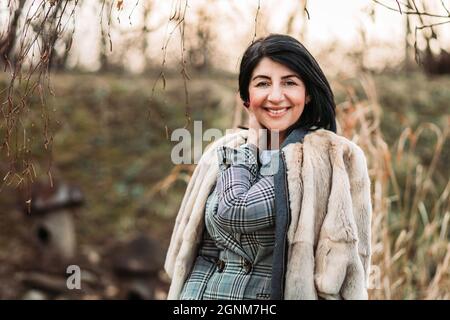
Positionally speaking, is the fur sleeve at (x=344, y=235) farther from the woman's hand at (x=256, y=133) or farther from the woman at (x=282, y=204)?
the woman's hand at (x=256, y=133)

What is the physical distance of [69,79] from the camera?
781 centimetres

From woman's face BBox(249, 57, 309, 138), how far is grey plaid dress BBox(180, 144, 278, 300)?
0.11 meters

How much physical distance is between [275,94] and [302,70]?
4.7 inches

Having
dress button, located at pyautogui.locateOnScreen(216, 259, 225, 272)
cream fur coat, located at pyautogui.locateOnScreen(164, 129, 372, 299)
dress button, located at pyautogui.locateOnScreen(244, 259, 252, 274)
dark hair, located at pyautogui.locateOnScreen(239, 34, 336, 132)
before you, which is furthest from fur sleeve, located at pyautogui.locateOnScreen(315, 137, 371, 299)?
dress button, located at pyautogui.locateOnScreen(216, 259, 225, 272)

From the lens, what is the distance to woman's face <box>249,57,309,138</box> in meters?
2.21

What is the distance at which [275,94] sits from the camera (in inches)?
86.7

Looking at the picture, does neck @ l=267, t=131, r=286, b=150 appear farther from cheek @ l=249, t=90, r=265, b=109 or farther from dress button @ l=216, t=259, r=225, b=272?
dress button @ l=216, t=259, r=225, b=272

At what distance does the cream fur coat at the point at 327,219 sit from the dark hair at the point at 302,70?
6cm

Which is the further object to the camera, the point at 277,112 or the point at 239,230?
the point at 277,112

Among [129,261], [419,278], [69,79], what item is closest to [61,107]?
[69,79]

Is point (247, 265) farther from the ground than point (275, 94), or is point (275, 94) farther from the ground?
point (275, 94)

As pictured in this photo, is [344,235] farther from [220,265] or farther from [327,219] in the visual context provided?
[220,265]

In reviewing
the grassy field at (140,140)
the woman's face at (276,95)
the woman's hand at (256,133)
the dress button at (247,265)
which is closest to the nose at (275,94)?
the woman's face at (276,95)

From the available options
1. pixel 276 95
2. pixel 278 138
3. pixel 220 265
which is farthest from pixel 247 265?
pixel 276 95
